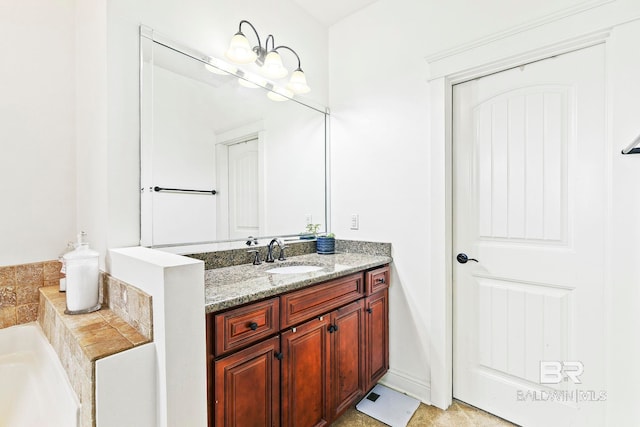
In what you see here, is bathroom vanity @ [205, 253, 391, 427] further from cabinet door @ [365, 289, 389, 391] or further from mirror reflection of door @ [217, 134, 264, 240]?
mirror reflection of door @ [217, 134, 264, 240]

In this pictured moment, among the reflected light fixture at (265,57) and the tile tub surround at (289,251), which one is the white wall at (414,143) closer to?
the tile tub surround at (289,251)

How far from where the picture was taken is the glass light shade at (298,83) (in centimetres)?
208

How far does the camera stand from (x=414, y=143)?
1955 mm

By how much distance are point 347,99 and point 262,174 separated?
923 millimetres

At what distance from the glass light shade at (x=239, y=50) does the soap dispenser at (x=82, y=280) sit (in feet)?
3.96

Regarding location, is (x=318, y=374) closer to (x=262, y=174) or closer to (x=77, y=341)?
(x=77, y=341)

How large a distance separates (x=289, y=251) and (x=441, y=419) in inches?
54.1

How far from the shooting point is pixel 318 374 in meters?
1.49

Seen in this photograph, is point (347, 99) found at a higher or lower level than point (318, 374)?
higher

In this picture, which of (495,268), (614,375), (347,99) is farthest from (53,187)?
(614,375)

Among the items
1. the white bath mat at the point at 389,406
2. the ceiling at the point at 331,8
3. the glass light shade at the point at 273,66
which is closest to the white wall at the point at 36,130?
the glass light shade at the point at 273,66

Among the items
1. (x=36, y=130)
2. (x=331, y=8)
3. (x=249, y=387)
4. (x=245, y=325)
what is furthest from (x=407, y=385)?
(x=331, y=8)

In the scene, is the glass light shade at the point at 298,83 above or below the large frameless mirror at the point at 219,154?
above

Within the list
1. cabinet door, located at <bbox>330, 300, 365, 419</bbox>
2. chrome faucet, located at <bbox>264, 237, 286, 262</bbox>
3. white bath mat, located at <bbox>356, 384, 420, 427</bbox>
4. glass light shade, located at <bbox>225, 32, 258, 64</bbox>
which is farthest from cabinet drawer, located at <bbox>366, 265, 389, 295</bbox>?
glass light shade, located at <bbox>225, 32, 258, 64</bbox>
